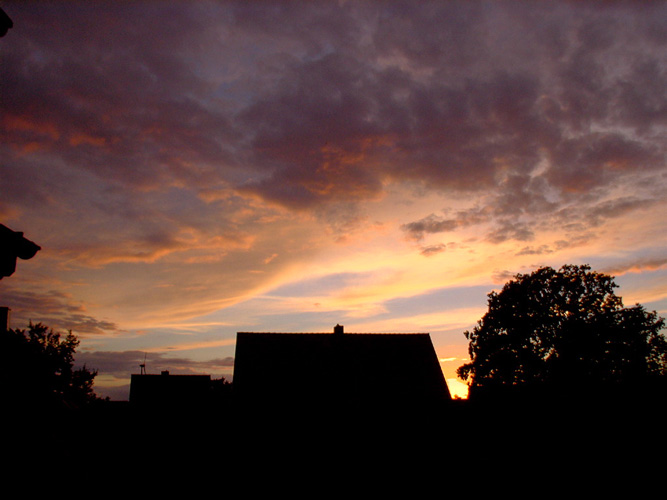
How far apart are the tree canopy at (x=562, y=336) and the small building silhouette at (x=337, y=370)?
7491mm

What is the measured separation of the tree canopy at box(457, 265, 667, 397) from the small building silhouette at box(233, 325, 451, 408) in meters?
7.49

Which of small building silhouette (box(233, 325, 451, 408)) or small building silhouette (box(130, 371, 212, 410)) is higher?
small building silhouette (box(233, 325, 451, 408))

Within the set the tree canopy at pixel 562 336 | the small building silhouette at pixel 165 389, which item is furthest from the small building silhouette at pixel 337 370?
the small building silhouette at pixel 165 389

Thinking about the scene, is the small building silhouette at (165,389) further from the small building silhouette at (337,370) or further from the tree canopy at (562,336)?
the tree canopy at (562,336)

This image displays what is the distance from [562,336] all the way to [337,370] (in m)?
18.4

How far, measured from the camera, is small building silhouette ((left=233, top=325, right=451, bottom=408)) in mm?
26203

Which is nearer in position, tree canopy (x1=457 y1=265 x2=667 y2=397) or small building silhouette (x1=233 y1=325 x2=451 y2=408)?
small building silhouette (x1=233 y1=325 x2=451 y2=408)

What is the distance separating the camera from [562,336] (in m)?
32.8

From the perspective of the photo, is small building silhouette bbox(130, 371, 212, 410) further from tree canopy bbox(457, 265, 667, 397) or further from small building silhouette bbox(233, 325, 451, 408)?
tree canopy bbox(457, 265, 667, 397)

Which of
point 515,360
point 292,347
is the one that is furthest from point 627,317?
point 292,347

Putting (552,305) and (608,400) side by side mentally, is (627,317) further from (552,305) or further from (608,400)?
(608,400)

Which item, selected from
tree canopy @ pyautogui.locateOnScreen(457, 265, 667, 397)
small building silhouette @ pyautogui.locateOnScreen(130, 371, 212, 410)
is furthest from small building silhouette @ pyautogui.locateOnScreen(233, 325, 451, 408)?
small building silhouette @ pyautogui.locateOnScreen(130, 371, 212, 410)

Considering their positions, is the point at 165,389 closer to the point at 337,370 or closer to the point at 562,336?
the point at 337,370

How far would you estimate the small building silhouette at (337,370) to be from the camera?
26203 mm
